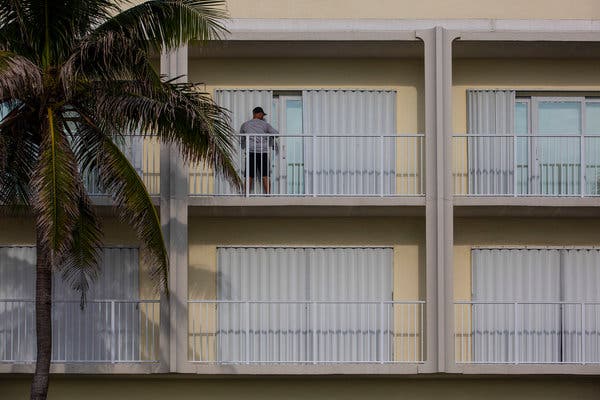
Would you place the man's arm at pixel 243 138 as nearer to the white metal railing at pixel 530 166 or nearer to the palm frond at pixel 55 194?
the white metal railing at pixel 530 166

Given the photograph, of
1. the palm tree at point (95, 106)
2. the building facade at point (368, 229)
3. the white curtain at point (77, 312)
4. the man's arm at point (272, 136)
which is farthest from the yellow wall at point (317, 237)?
the palm tree at point (95, 106)

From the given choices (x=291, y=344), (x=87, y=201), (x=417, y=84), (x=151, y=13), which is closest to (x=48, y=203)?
(x=87, y=201)

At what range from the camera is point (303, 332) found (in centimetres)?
2436

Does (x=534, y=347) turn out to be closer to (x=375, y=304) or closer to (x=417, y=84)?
(x=375, y=304)

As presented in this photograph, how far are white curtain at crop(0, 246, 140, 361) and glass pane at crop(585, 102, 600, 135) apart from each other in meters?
8.82

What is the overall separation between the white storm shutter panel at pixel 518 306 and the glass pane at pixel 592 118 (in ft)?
8.08

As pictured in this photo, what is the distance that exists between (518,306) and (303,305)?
153 inches

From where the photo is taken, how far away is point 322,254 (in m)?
24.9

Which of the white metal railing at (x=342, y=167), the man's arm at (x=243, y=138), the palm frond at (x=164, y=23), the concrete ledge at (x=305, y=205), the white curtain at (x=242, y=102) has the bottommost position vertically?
the concrete ledge at (x=305, y=205)

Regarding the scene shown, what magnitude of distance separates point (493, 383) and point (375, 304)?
2.57 m

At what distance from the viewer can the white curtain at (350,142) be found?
24734 millimetres

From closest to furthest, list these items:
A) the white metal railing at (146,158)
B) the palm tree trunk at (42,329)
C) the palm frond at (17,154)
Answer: the palm frond at (17,154) → the palm tree trunk at (42,329) → the white metal railing at (146,158)

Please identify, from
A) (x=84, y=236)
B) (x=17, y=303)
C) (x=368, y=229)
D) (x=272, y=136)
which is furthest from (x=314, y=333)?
(x=17, y=303)

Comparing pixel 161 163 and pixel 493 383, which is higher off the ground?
pixel 161 163
